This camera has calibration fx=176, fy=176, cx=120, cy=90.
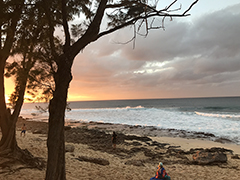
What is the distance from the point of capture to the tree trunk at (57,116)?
4.38m

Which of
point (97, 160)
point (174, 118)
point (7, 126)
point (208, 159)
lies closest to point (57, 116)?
point (7, 126)

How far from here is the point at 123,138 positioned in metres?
18.1

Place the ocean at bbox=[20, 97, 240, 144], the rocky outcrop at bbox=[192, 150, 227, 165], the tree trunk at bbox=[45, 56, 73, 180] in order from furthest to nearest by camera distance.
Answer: the ocean at bbox=[20, 97, 240, 144] < the rocky outcrop at bbox=[192, 150, 227, 165] < the tree trunk at bbox=[45, 56, 73, 180]

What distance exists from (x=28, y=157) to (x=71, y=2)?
6.47 meters

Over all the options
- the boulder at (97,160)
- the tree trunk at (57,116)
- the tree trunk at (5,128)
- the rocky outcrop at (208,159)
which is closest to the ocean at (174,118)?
the tree trunk at (5,128)

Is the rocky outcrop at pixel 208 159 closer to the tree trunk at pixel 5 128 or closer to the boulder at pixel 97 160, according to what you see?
the boulder at pixel 97 160

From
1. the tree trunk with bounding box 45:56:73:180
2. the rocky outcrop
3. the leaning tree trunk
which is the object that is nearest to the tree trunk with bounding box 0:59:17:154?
the leaning tree trunk

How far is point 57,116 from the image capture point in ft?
14.3

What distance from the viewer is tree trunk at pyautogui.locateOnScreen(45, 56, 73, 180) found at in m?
4.38

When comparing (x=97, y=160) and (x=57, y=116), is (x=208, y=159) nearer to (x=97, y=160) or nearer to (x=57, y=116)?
(x=97, y=160)

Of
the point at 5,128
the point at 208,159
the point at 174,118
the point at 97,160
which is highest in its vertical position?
the point at 5,128

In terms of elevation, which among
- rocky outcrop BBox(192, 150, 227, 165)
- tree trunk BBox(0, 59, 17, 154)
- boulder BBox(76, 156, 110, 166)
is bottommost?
rocky outcrop BBox(192, 150, 227, 165)

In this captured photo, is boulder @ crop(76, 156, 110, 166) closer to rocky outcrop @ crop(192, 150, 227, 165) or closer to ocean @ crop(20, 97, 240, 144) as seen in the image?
ocean @ crop(20, 97, 240, 144)

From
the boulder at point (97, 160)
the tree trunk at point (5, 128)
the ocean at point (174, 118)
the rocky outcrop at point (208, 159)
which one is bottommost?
the ocean at point (174, 118)
